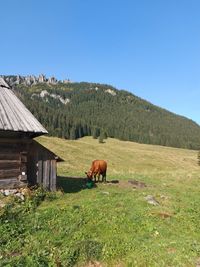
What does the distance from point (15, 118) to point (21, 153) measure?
A: 2.11m

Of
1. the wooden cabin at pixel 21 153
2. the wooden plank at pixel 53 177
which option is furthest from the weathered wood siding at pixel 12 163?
the wooden plank at pixel 53 177

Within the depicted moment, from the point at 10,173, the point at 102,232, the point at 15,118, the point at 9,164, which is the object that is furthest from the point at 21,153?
the point at 102,232

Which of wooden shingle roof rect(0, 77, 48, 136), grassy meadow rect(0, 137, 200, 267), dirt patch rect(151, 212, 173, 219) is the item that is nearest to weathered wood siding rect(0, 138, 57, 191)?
wooden shingle roof rect(0, 77, 48, 136)

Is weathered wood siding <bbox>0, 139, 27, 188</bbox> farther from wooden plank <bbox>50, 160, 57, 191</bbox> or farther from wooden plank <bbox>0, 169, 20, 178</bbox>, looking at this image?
wooden plank <bbox>50, 160, 57, 191</bbox>

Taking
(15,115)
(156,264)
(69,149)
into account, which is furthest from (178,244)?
(69,149)

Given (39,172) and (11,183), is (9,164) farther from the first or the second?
(39,172)

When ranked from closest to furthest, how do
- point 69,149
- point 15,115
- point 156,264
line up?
point 156,264 → point 15,115 → point 69,149

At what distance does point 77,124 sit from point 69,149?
242ft

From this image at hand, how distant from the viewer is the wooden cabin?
63.8ft

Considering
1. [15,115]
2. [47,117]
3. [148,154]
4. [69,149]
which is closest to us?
[15,115]

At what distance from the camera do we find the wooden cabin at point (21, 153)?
19.4m

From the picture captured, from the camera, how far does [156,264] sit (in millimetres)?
11367

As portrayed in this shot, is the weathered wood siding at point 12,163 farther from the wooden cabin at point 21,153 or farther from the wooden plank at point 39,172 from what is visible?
the wooden plank at point 39,172

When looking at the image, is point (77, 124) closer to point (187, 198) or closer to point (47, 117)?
point (47, 117)
